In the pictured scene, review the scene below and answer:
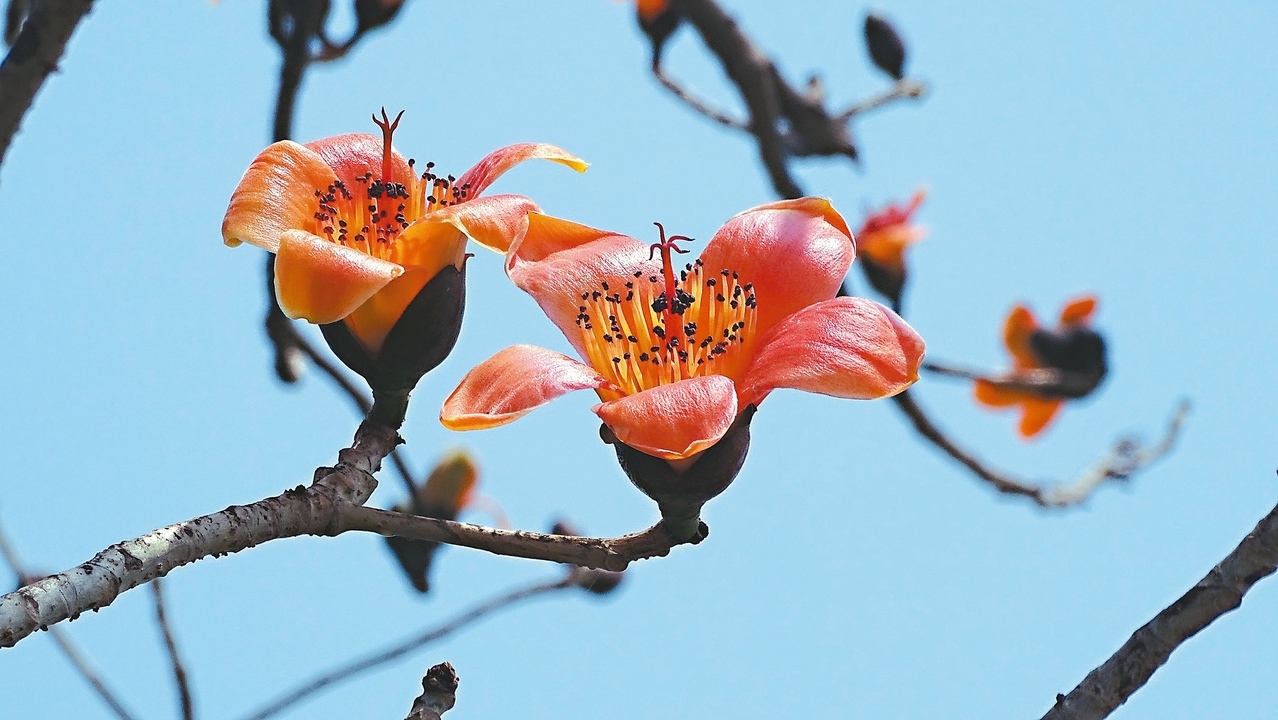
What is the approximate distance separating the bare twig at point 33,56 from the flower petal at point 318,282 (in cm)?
49

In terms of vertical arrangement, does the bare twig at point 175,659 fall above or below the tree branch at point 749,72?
below

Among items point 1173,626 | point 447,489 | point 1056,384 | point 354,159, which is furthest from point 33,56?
point 1056,384

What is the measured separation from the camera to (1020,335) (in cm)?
294

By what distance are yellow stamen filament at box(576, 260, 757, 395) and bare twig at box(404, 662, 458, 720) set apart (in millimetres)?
226

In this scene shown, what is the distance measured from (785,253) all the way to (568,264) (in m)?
0.16

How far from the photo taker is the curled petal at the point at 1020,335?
2.88m

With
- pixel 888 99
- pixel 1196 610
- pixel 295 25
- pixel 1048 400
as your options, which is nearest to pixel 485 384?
pixel 1196 610

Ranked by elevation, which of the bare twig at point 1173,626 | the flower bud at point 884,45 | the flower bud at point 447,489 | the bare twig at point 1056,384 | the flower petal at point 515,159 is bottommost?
the bare twig at point 1173,626

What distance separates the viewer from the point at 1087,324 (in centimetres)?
278

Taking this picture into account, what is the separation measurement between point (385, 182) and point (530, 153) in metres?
0.14

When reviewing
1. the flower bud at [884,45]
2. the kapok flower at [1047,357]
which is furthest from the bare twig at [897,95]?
the kapok flower at [1047,357]

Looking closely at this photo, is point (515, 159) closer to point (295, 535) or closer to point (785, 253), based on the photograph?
point (785, 253)

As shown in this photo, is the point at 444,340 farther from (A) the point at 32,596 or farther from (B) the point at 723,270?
(A) the point at 32,596

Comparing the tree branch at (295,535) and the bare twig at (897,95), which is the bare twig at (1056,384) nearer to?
the bare twig at (897,95)
